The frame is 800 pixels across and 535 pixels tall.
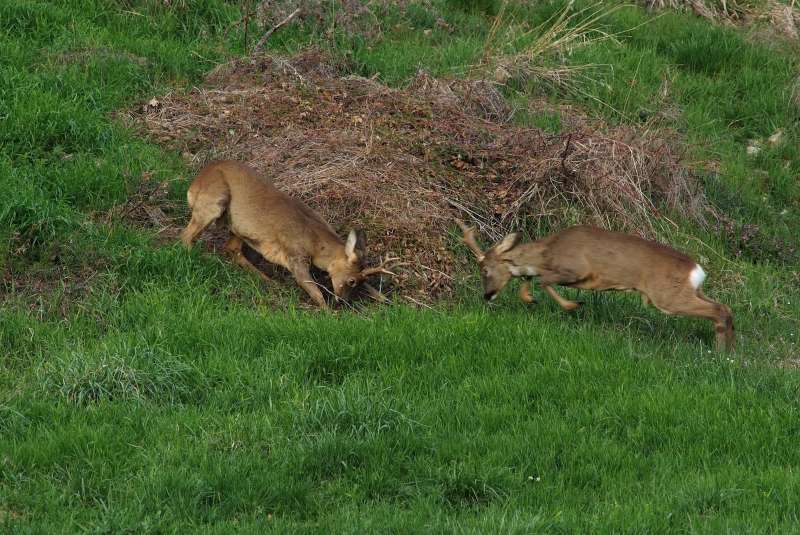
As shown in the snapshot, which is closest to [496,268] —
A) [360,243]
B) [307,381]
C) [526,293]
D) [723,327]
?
[526,293]

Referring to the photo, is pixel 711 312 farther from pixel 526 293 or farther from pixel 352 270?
pixel 352 270

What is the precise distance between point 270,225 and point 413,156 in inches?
76.8

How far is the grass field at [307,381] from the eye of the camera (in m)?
6.82

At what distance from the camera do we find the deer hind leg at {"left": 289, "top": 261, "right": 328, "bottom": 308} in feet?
33.2

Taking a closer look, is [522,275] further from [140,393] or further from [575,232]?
[140,393]

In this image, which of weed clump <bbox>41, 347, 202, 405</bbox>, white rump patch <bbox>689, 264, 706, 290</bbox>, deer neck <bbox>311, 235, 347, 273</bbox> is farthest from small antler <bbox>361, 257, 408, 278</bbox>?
white rump patch <bbox>689, 264, 706, 290</bbox>

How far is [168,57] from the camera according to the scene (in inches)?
521

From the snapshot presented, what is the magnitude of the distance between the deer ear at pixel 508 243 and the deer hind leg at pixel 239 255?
198 centimetres

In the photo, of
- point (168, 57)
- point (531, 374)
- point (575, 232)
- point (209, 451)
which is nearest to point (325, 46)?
point (168, 57)

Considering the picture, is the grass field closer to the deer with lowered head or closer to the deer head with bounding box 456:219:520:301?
the deer head with bounding box 456:219:520:301

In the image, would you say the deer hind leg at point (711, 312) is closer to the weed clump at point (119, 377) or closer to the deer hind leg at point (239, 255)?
the deer hind leg at point (239, 255)

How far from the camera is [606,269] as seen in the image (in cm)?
982

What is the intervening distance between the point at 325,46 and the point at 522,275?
193 inches

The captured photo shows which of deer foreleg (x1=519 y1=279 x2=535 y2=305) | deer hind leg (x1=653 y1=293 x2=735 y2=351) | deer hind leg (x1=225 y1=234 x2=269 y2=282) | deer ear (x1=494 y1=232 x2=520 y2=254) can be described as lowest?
deer hind leg (x1=225 y1=234 x2=269 y2=282)
